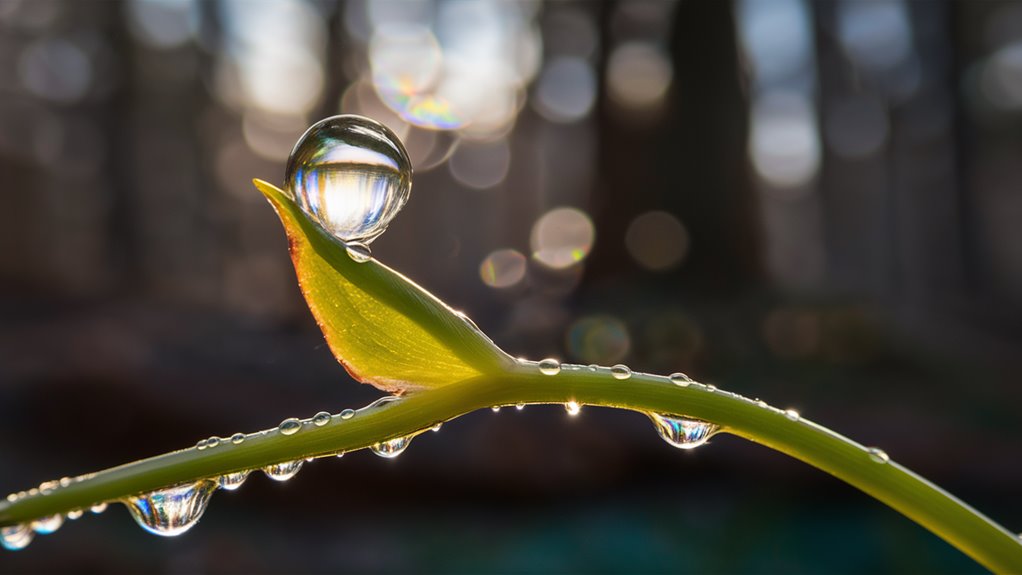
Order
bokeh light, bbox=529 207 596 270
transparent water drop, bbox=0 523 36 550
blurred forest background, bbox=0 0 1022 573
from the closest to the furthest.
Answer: transparent water drop, bbox=0 523 36 550
blurred forest background, bbox=0 0 1022 573
bokeh light, bbox=529 207 596 270

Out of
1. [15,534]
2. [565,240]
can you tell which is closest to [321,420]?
[15,534]

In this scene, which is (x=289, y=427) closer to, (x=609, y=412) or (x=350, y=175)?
(x=350, y=175)

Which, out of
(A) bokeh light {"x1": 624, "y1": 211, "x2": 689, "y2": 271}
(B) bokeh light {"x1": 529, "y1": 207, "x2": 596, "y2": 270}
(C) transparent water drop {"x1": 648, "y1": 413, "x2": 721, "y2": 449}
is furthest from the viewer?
(B) bokeh light {"x1": 529, "y1": 207, "x2": 596, "y2": 270}

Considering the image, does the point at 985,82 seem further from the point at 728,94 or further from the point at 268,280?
the point at 268,280

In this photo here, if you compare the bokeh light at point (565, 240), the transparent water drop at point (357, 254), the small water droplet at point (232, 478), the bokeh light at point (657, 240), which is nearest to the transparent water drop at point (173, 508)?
the small water droplet at point (232, 478)

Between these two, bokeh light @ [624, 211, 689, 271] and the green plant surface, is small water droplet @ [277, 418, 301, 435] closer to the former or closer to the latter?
the green plant surface

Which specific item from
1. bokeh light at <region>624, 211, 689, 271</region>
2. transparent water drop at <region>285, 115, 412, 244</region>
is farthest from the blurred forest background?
transparent water drop at <region>285, 115, 412, 244</region>

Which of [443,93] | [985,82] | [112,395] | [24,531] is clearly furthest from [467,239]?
[24,531]
